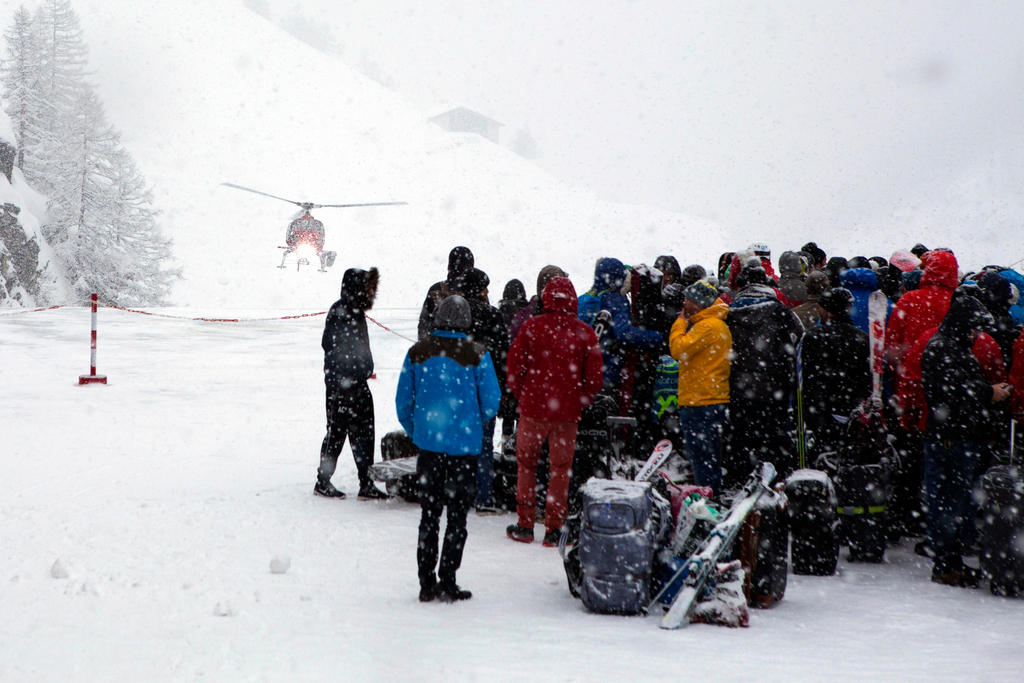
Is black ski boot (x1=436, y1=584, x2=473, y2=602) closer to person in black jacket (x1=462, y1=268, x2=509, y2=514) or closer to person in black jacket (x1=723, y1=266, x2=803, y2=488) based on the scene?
person in black jacket (x1=462, y1=268, x2=509, y2=514)

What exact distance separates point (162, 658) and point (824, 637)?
3.33 m

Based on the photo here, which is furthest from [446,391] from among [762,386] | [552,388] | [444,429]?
[762,386]

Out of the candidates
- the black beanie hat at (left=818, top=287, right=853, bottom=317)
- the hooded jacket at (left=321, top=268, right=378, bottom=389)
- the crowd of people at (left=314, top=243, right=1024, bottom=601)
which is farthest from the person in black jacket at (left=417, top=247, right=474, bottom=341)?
the black beanie hat at (left=818, top=287, right=853, bottom=317)

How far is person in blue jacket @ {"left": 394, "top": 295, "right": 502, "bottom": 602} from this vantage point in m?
4.85

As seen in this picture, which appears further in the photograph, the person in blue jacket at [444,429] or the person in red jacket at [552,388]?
the person in red jacket at [552,388]

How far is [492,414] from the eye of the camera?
509 centimetres

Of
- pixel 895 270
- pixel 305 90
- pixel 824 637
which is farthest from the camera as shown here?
pixel 305 90

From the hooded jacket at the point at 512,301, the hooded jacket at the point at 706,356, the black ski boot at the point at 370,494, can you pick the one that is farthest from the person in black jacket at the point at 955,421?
the black ski boot at the point at 370,494

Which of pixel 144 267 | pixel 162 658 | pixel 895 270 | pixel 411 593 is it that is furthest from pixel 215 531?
pixel 144 267

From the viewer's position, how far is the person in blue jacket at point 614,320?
23.7 ft

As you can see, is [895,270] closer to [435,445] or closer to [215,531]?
[435,445]

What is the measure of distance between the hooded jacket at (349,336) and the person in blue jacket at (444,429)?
105 inches

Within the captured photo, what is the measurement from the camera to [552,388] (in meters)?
6.25

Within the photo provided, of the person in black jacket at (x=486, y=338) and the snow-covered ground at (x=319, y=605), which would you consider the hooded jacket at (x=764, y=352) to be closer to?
the snow-covered ground at (x=319, y=605)
